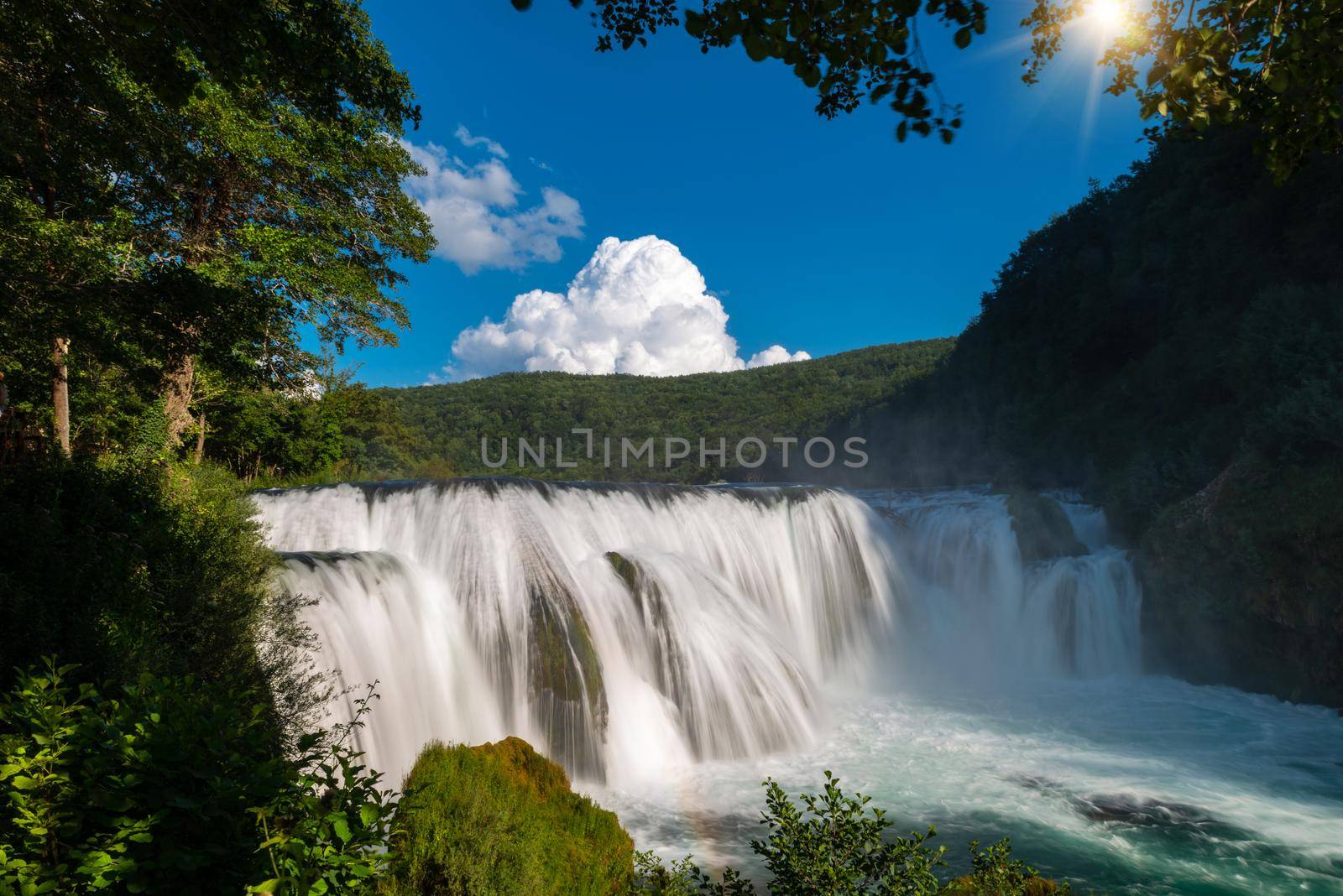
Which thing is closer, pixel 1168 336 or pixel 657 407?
pixel 1168 336

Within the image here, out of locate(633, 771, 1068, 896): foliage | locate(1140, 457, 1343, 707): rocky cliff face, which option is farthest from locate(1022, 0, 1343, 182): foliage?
locate(1140, 457, 1343, 707): rocky cliff face

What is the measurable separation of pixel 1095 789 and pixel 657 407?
231ft

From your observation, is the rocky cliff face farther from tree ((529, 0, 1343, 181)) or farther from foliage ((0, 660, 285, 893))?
foliage ((0, 660, 285, 893))

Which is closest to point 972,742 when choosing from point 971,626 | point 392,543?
point 971,626

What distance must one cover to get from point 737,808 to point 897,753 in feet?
12.2

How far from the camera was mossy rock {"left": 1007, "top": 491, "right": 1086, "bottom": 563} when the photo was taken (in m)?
16.8

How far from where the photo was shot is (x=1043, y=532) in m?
17.0

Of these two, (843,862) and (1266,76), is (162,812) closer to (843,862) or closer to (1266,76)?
(843,862)

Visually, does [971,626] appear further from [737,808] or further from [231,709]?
[231,709]

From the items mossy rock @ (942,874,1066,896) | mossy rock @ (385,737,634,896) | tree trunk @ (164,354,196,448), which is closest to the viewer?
mossy rock @ (385,737,634,896)

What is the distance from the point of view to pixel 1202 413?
17.5 meters

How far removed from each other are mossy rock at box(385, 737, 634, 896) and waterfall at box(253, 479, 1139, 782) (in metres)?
4.24
